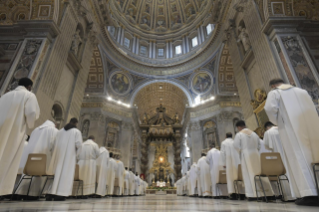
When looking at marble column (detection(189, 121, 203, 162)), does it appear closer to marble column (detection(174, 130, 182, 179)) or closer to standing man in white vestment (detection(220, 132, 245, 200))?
marble column (detection(174, 130, 182, 179))

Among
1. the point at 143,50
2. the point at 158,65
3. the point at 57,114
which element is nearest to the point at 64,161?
the point at 57,114

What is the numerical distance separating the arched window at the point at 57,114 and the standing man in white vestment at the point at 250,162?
6.17 m

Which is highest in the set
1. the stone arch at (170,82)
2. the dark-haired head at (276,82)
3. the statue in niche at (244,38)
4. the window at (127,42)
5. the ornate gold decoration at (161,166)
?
the window at (127,42)

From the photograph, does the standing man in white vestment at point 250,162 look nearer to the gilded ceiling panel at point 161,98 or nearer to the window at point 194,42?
the gilded ceiling panel at point 161,98

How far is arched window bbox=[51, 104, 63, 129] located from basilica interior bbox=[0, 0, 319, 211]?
0.03m

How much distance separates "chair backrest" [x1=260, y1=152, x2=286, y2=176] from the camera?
9.80ft

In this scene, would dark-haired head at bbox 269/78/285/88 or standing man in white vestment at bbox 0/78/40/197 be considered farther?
dark-haired head at bbox 269/78/285/88

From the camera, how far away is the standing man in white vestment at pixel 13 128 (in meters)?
2.40

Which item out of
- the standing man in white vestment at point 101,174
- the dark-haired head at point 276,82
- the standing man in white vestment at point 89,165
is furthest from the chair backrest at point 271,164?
the standing man in white vestment at point 101,174

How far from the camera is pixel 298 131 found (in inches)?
91.3

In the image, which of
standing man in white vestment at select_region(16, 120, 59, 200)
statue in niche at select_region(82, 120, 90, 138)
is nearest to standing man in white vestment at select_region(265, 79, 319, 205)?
standing man in white vestment at select_region(16, 120, 59, 200)

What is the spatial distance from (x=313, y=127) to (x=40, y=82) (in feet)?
20.5

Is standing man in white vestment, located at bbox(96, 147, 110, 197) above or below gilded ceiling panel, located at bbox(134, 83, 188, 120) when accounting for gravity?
below

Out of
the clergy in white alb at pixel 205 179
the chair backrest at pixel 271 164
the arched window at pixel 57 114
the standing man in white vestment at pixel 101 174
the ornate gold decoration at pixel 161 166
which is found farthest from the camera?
the ornate gold decoration at pixel 161 166
